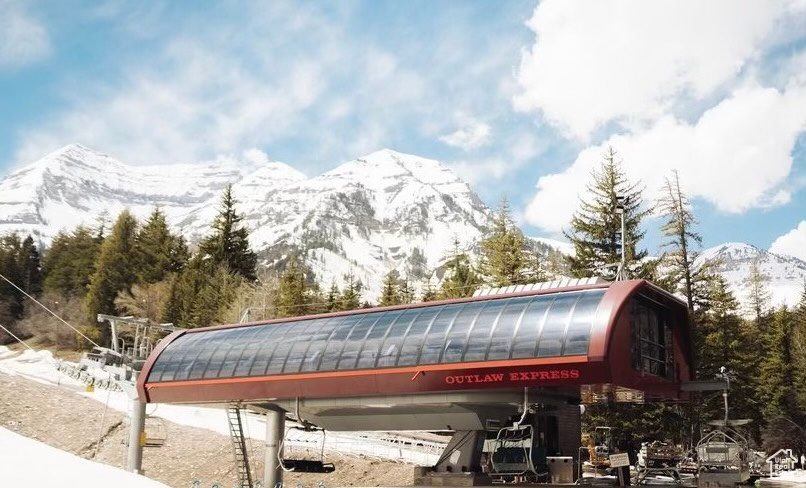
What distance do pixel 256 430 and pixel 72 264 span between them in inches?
2604

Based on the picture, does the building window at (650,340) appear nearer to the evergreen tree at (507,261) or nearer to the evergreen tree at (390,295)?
the evergreen tree at (507,261)

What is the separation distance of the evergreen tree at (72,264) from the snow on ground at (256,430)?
1432 inches

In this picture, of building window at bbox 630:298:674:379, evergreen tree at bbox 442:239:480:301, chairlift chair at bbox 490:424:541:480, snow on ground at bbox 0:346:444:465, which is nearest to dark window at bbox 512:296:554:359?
building window at bbox 630:298:674:379

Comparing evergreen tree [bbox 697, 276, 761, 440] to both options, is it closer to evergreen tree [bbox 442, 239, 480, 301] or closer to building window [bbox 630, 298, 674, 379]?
evergreen tree [bbox 442, 239, 480, 301]

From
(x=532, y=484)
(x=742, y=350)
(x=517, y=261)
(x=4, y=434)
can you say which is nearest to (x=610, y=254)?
(x=517, y=261)

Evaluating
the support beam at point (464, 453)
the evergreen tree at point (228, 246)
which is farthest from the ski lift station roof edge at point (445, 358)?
the evergreen tree at point (228, 246)

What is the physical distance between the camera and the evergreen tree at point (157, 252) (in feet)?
283

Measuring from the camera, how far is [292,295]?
74.7m

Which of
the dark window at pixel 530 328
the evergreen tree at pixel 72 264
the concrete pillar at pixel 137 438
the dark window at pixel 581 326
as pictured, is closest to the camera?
the dark window at pixel 581 326

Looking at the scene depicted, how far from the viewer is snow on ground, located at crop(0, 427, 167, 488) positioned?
20.9 ft

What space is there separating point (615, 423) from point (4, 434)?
41550 mm

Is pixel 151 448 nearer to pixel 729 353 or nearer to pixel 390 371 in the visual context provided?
pixel 390 371

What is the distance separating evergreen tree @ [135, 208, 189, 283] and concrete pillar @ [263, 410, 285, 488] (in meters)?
59.3

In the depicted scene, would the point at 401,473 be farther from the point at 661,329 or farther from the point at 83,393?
the point at 83,393
